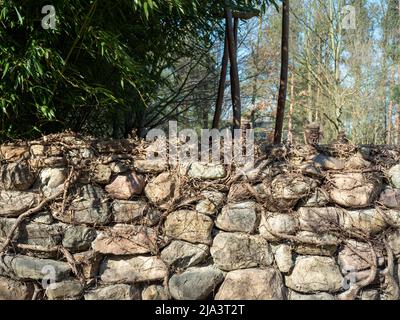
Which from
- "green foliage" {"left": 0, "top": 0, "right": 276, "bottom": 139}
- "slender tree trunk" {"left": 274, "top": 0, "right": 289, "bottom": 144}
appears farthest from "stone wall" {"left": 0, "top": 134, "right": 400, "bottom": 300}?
"slender tree trunk" {"left": 274, "top": 0, "right": 289, "bottom": 144}

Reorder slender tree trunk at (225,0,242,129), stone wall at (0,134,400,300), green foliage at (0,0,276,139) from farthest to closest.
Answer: slender tree trunk at (225,0,242,129)
stone wall at (0,134,400,300)
green foliage at (0,0,276,139)

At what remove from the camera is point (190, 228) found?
7.26 feet

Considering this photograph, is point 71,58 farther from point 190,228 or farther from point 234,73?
point 190,228

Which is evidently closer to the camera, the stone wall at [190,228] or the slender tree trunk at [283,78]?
the stone wall at [190,228]

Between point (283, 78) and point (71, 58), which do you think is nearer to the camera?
point (71, 58)

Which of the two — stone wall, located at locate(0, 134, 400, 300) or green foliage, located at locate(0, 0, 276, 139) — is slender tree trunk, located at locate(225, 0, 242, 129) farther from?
Answer: stone wall, located at locate(0, 134, 400, 300)

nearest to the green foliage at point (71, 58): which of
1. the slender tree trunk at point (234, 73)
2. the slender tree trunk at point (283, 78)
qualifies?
the slender tree trunk at point (234, 73)

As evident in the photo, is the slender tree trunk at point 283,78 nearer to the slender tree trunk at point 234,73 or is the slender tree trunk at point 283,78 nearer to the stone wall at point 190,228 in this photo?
the slender tree trunk at point 234,73

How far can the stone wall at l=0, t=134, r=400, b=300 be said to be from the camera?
217 centimetres

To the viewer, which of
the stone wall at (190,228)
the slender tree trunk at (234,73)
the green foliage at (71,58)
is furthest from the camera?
the slender tree trunk at (234,73)

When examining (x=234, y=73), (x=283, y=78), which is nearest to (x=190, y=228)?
(x=234, y=73)

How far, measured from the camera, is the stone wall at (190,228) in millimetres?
2166

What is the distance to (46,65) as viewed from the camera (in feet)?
6.82
